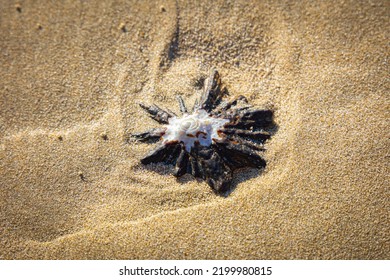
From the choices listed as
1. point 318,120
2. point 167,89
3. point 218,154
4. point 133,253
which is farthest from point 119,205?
point 318,120

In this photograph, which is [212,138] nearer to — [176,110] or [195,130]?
[195,130]

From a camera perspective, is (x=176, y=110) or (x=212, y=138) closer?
(x=212, y=138)

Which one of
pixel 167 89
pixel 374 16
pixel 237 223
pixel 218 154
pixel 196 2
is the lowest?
pixel 237 223

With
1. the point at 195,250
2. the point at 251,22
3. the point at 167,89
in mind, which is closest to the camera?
the point at 195,250

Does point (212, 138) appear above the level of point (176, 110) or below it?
below

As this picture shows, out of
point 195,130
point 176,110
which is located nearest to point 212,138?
point 195,130

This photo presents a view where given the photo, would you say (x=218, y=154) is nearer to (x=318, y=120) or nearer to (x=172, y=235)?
(x=172, y=235)
